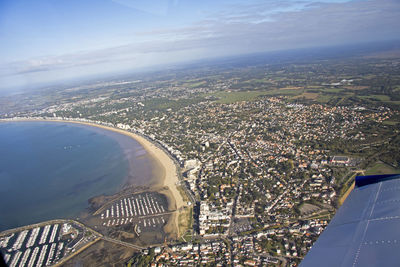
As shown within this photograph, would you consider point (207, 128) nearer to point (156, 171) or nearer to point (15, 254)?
point (156, 171)

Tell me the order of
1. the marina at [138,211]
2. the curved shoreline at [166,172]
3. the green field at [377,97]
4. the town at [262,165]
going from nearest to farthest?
the town at [262,165] → the marina at [138,211] → the curved shoreline at [166,172] → the green field at [377,97]

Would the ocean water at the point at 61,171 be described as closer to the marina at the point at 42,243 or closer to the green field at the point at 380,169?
the marina at the point at 42,243

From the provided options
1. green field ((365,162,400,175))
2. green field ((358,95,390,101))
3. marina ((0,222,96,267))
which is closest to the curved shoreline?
marina ((0,222,96,267))

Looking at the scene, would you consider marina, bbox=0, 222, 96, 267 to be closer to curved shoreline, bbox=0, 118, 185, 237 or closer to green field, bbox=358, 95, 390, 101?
curved shoreline, bbox=0, 118, 185, 237

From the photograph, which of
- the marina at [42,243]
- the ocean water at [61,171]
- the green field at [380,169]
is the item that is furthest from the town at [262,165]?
the ocean water at [61,171]

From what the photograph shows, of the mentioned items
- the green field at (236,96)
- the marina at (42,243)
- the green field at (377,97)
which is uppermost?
the green field at (236,96)

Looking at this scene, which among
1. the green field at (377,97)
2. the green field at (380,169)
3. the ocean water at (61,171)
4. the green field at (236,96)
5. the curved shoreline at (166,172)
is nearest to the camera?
the curved shoreline at (166,172)
